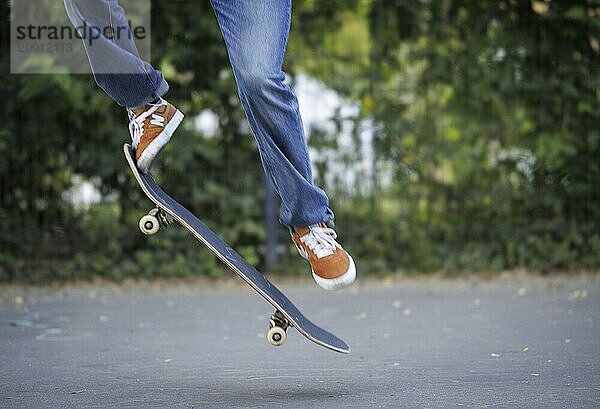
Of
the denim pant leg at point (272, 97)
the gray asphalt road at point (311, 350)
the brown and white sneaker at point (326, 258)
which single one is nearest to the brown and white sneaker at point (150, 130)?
the denim pant leg at point (272, 97)

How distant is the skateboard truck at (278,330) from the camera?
10.3 feet

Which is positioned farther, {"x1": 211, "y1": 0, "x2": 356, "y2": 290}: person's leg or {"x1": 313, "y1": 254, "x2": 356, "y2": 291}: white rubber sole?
{"x1": 313, "y1": 254, "x2": 356, "y2": 291}: white rubber sole

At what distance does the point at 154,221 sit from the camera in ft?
10.8

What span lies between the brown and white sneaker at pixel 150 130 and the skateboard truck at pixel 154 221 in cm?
15

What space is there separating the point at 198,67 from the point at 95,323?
2888 millimetres

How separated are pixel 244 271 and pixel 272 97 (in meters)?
0.57

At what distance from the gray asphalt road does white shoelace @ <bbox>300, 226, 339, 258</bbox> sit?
0.44m

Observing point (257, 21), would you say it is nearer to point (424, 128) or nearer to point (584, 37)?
point (424, 128)

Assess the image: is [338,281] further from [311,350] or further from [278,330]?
[311,350]

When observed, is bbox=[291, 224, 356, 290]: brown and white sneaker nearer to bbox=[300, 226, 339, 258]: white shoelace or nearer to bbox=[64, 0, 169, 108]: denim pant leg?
bbox=[300, 226, 339, 258]: white shoelace

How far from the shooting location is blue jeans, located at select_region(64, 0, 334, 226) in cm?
310

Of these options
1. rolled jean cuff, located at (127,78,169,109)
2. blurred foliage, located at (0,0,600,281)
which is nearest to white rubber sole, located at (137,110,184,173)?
rolled jean cuff, located at (127,78,169,109)

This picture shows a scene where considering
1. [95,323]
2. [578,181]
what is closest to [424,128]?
[578,181]

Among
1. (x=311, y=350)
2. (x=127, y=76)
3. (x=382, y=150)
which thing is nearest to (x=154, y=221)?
(x=127, y=76)
